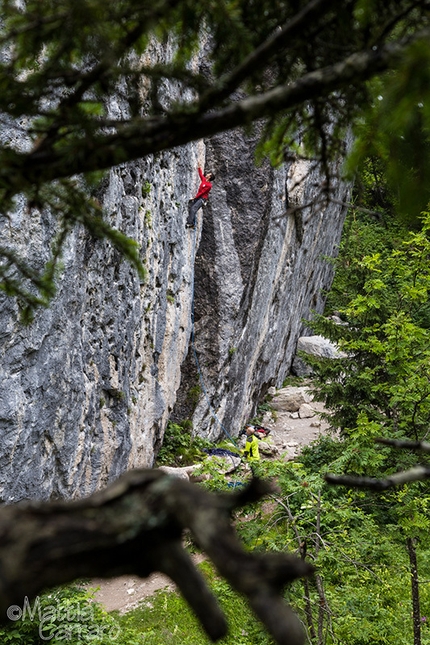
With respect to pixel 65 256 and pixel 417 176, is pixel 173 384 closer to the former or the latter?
pixel 65 256

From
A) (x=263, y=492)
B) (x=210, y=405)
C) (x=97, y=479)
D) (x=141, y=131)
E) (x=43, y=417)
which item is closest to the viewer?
(x=263, y=492)

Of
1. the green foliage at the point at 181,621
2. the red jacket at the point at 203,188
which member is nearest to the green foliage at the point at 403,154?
the green foliage at the point at 181,621

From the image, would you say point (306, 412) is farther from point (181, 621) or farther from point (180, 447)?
point (181, 621)

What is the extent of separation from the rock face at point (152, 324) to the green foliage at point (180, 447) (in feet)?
1.46

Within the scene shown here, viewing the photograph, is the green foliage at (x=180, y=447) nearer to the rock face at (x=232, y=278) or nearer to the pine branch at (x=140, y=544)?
the rock face at (x=232, y=278)

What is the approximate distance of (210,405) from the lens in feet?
50.4

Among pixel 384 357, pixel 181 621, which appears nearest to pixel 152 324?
pixel 384 357

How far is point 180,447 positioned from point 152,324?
3891 millimetres

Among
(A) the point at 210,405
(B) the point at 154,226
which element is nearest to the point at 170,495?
(B) the point at 154,226

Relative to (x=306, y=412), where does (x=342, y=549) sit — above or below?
above

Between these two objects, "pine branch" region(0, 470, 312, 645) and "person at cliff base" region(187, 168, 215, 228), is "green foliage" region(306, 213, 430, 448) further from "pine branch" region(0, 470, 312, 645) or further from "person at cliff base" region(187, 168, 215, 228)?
"pine branch" region(0, 470, 312, 645)

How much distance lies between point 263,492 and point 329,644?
7720 mm

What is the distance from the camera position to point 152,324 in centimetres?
1151

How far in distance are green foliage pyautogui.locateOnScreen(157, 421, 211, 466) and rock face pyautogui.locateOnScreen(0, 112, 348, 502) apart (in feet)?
1.46
